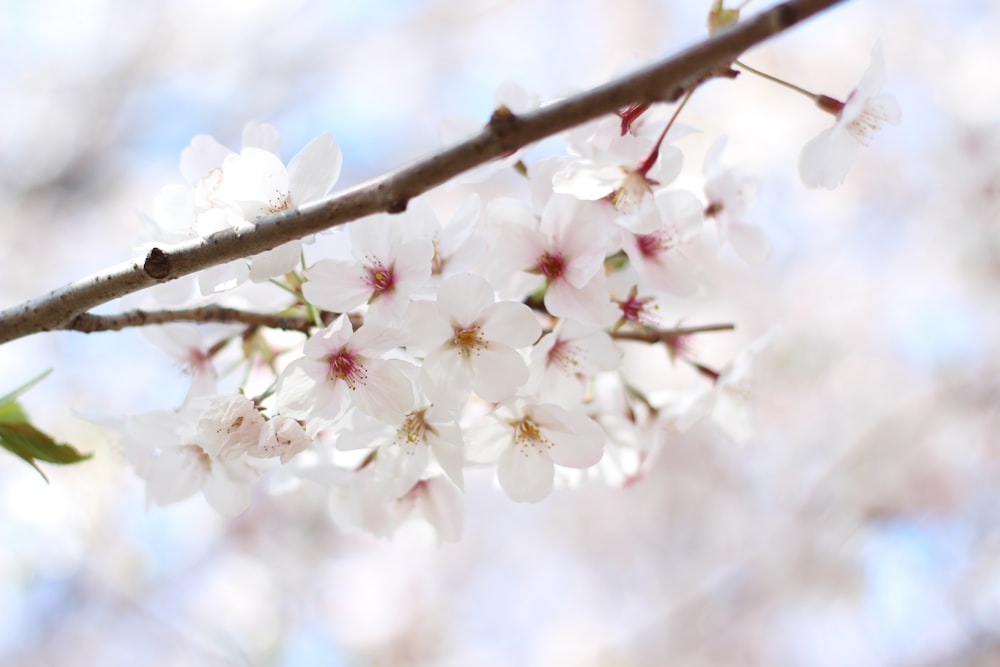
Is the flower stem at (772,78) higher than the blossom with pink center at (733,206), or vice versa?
the flower stem at (772,78)

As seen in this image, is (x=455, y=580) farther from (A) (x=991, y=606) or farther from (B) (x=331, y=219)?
(B) (x=331, y=219)

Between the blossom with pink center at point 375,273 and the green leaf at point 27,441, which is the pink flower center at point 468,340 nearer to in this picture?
the blossom with pink center at point 375,273

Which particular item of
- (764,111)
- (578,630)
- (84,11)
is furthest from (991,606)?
(84,11)

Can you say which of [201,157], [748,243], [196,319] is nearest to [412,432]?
[196,319]

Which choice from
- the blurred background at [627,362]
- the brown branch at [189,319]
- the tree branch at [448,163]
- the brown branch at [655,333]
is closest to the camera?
the tree branch at [448,163]

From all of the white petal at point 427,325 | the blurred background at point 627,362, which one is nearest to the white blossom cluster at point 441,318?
the white petal at point 427,325

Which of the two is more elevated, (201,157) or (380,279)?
(201,157)

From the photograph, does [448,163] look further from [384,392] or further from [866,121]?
[866,121]
